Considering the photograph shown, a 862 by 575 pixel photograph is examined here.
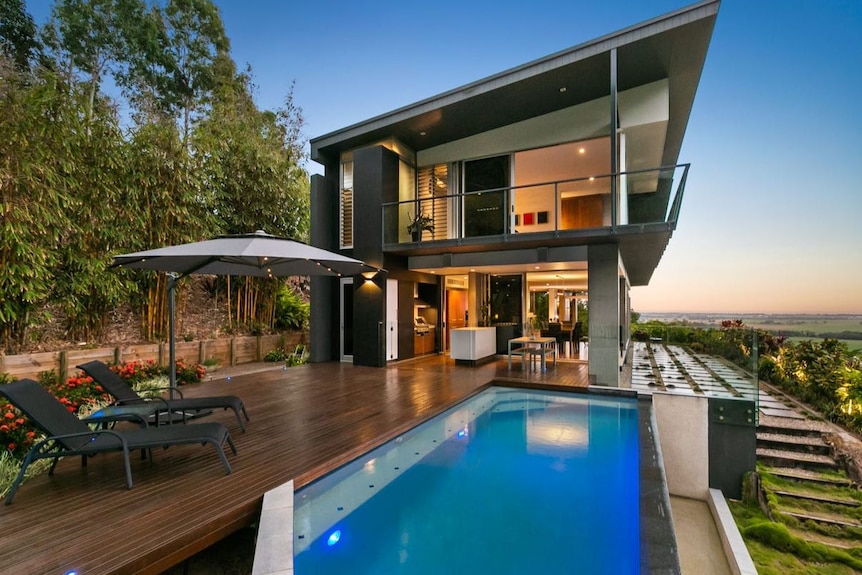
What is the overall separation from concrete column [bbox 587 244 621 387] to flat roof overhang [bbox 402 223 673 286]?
29 cm

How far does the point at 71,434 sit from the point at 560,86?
920 centimetres

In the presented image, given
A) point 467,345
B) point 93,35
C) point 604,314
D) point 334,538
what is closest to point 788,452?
point 604,314

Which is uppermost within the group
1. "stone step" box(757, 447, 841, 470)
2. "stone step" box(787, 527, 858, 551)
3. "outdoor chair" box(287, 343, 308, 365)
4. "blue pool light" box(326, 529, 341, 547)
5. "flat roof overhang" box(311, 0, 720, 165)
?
"flat roof overhang" box(311, 0, 720, 165)

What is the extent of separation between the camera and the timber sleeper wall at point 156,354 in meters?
6.50

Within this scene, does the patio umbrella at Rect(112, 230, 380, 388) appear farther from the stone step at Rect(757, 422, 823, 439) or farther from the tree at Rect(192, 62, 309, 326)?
the stone step at Rect(757, 422, 823, 439)

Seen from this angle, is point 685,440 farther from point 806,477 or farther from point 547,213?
point 547,213

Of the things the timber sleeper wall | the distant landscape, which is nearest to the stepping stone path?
the distant landscape

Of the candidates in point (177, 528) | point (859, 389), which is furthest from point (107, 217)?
point (859, 389)

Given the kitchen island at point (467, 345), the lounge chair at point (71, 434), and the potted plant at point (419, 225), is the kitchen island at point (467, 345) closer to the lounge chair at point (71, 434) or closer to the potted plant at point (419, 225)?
the potted plant at point (419, 225)

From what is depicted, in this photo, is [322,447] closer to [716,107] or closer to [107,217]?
[107,217]

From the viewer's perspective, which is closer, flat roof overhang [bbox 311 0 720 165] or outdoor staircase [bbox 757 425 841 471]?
flat roof overhang [bbox 311 0 720 165]

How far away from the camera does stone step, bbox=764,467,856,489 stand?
23.8ft

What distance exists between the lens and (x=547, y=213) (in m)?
12.1

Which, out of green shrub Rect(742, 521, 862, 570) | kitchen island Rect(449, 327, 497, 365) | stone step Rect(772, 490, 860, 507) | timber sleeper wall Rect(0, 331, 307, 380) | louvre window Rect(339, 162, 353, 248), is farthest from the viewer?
louvre window Rect(339, 162, 353, 248)
